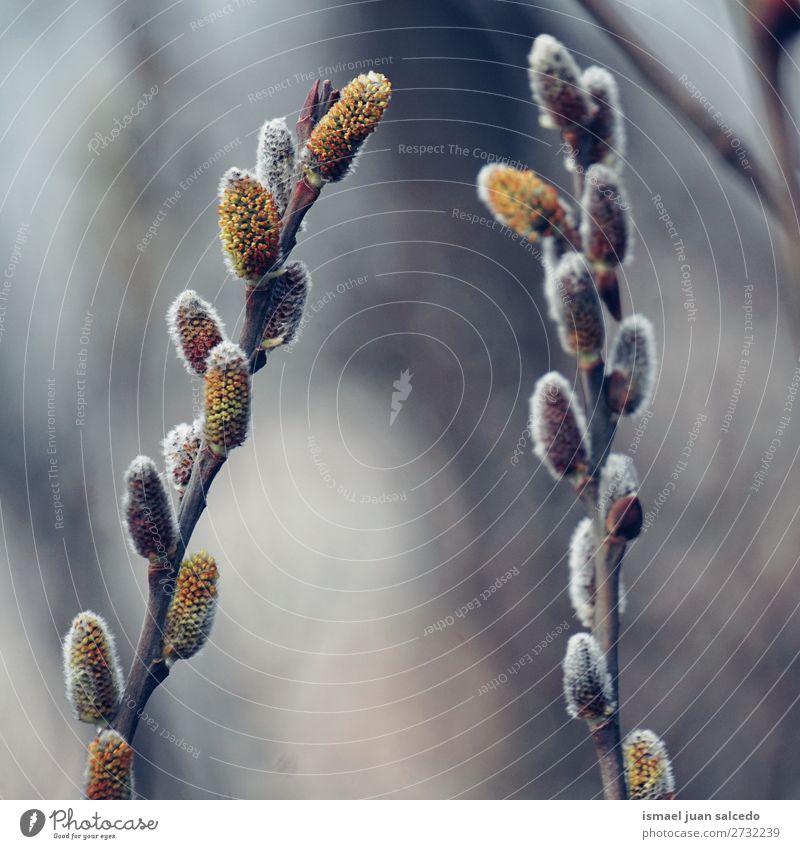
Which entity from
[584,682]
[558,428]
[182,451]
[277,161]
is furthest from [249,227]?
[584,682]

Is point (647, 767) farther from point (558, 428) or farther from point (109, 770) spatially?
point (109, 770)

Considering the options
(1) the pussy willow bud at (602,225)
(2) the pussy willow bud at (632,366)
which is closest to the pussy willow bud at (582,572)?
(2) the pussy willow bud at (632,366)

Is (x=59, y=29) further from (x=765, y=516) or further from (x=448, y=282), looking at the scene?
(x=765, y=516)

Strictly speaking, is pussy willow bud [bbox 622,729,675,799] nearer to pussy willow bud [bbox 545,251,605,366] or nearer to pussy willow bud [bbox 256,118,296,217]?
pussy willow bud [bbox 545,251,605,366]

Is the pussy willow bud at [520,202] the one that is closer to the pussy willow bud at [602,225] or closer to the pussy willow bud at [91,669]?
the pussy willow bud at [602,225]

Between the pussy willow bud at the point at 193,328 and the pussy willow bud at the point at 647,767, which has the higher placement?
the pussy willow bud at the point at 193,328
